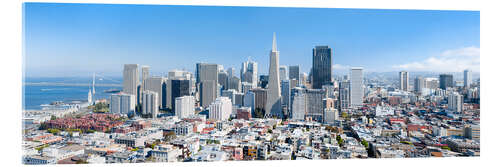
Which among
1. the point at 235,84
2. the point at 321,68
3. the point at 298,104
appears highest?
the point at 321,68

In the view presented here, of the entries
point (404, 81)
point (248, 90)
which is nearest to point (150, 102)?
point (248, 90)

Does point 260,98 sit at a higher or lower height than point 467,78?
lower

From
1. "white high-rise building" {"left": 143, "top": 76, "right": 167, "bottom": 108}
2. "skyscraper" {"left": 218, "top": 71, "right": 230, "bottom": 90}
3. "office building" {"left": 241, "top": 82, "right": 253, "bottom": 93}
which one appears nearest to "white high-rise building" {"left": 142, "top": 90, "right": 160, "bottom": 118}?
"white high-rise building" {"left": 143, "top": 76, "right": 167, "bottom": 108}

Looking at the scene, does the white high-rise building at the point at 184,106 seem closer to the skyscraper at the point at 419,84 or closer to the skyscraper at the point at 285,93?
the skyscraper at the point at 285,93

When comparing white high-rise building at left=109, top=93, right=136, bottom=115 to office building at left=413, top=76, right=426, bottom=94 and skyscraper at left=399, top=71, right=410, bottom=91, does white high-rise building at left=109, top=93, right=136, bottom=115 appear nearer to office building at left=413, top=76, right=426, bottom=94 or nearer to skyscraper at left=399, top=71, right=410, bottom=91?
skyscraper at left=399, top=71, right=410, bottom=91

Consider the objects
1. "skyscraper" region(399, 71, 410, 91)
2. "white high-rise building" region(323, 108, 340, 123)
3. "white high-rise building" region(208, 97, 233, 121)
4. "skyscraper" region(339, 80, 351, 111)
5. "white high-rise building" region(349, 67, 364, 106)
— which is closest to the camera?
"skyscraper" region(399, 71, 410, 91)

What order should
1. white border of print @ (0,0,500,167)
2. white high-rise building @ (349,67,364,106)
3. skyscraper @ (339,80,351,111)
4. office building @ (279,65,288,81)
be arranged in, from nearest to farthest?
white border of print @ (0,0,500,167)
white high-rise building @ (349,67,364,106)
skyscraper @ (339,80,351,111)
office building @ (279,65,288,81)

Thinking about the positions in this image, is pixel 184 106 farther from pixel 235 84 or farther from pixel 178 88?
pixel 235 84
